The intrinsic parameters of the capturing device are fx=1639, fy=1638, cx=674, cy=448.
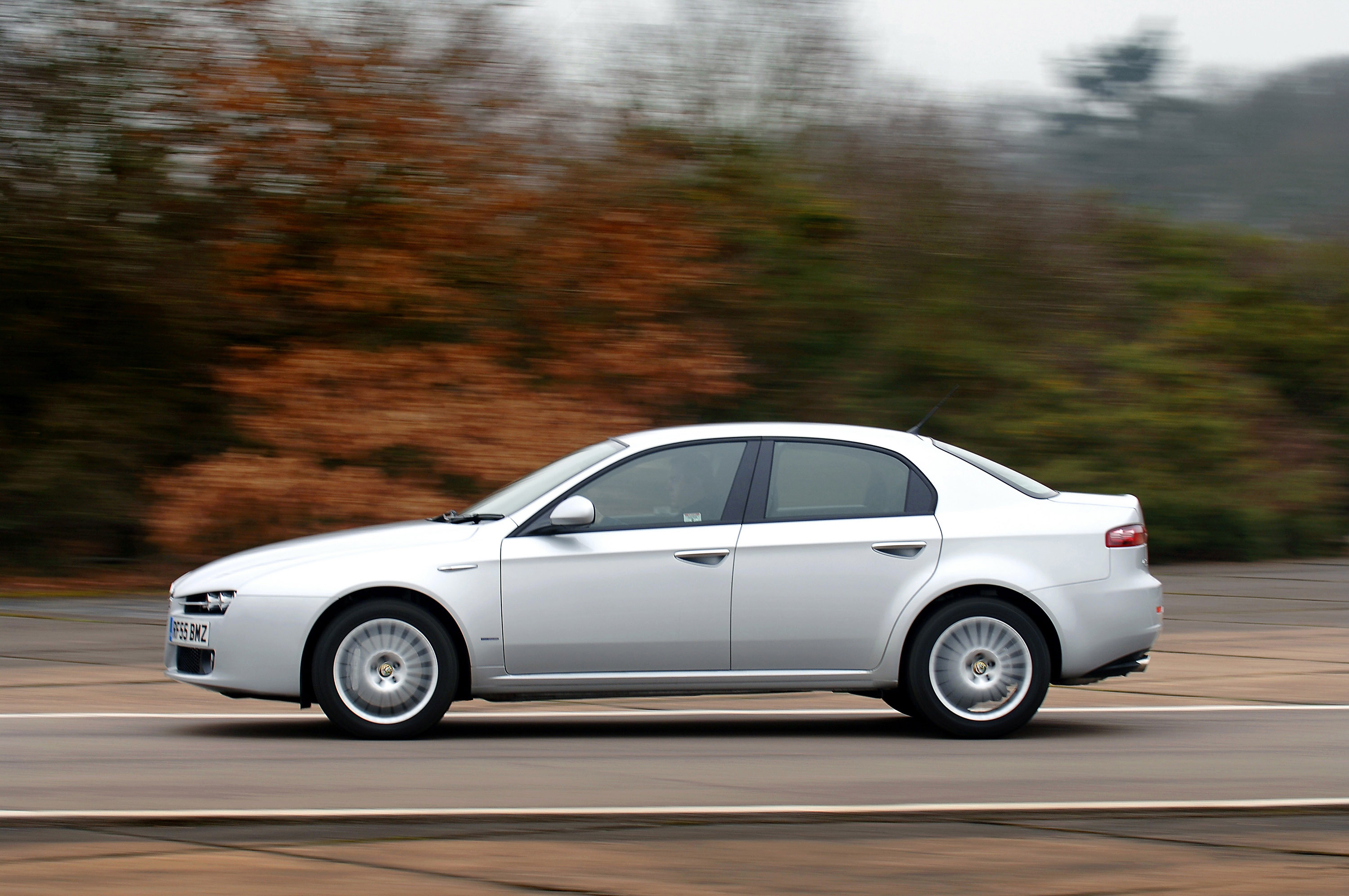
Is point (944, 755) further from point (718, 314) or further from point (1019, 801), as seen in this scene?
point (718, 314)

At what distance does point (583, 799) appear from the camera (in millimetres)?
6371

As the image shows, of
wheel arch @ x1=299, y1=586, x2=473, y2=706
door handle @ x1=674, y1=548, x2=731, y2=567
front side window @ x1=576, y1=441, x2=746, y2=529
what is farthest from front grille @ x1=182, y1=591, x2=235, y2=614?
door handle @ x1=674, y1=548, x2=731, y2=567

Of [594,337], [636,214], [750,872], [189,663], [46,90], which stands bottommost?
[750,872]

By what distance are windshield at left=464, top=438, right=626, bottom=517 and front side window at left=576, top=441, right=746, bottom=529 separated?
0.15 metres

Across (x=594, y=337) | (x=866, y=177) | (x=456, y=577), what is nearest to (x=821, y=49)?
(x=866, y=177)

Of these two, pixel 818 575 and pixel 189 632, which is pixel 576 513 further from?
pixel 189 632

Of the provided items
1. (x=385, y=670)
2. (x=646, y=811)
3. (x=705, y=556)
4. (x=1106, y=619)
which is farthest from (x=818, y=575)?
(x=385, y=670)

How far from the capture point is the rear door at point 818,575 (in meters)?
7.72

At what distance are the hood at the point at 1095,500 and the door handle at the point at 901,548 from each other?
799mm

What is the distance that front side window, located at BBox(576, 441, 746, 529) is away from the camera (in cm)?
783

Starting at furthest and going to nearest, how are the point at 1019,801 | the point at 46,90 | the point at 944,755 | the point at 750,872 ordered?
the point at 46,90 < the point at 944,755 < the point at 1019,801 < the point at 750,872

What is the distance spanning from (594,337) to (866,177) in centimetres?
438

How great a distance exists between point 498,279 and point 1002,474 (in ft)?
37.6

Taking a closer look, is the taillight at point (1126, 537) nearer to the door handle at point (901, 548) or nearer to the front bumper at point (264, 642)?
the door handle at point (901, 548)
